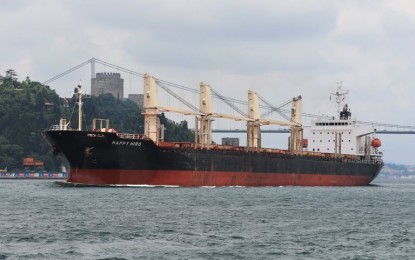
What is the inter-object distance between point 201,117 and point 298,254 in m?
55.4

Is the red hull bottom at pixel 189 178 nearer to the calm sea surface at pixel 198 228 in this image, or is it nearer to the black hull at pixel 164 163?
the black hull at pixel 164 163

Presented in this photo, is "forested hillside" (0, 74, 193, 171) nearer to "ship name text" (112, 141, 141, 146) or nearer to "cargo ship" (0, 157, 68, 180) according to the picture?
"cargo ship" (0, 157, 68, 180)

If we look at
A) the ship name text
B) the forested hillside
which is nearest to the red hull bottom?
the ship name text

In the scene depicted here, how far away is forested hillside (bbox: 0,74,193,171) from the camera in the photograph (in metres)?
162

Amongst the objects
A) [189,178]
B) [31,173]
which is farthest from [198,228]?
[31,173]

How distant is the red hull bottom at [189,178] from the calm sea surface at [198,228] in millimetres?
8204

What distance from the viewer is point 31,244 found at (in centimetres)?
3656

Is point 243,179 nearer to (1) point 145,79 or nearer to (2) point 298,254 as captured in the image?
(1) point 145,79

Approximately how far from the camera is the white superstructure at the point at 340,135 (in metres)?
114

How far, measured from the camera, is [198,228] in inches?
1687

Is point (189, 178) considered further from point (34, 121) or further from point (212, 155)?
point (34, 121)

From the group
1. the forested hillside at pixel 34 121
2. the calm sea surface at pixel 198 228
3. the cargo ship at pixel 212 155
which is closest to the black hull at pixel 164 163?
the cargo ship at pixel 212 155

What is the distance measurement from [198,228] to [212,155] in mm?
39373

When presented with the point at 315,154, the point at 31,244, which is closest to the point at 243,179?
the point at 315,154
